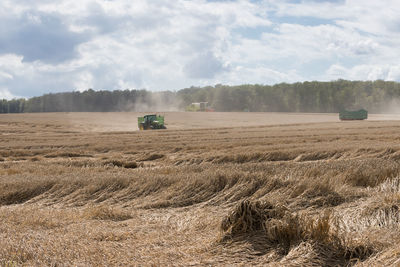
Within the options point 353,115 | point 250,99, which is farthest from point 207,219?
point 250,99

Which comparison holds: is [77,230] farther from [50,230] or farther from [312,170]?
[312,170]

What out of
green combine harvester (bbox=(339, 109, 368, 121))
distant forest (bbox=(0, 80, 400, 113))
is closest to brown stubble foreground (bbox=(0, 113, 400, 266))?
green combine harvester (bbox=(339, 109, 368, 121))

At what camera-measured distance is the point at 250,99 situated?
14412cm

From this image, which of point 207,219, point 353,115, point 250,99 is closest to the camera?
point 207,219

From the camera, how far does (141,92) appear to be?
153 meters

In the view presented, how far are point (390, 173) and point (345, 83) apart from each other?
424ft

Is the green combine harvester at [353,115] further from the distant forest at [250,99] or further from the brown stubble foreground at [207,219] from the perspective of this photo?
the brown stubble foreground at [207,219]

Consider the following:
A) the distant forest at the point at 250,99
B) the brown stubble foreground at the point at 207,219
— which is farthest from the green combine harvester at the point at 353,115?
the brown stubble foreground at the point at 207,219

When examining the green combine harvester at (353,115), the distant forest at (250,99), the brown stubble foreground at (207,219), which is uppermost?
the distant forest at (250,99)

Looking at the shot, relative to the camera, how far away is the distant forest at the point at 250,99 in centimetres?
12511

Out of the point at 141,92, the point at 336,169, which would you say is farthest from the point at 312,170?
the point at 141,92

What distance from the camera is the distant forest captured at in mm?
125113

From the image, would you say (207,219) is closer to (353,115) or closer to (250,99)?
(353,115)

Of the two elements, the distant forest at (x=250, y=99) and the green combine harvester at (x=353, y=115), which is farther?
the distant forest at (x=250, y=99)
